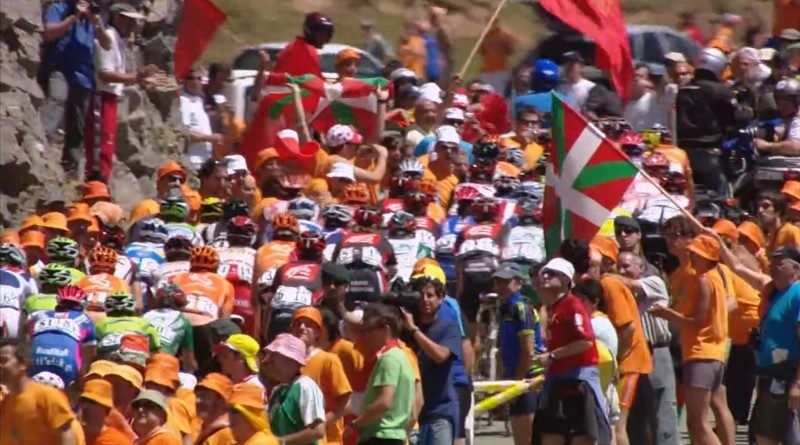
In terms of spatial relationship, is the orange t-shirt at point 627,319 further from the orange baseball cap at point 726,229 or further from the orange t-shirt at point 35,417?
the orange t-shirt at point 35,417

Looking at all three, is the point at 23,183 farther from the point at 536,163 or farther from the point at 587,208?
the point at 587,208

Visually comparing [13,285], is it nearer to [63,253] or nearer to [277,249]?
A: [63,253]

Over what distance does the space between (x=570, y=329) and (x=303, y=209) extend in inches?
196

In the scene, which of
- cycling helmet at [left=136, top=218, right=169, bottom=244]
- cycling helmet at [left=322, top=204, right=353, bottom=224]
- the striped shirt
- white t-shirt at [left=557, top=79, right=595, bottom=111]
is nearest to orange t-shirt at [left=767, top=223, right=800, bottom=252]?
the striped shirt

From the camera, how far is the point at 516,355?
59.7 ft

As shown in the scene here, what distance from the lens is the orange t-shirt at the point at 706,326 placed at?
17469 mm

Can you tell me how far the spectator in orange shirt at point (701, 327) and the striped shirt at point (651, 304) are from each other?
0.42 feet

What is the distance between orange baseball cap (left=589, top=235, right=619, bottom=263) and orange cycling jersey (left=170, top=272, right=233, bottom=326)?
264cm

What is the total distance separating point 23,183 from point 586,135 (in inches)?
281

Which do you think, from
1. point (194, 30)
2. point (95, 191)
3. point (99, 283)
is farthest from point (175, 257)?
point (194, 30)

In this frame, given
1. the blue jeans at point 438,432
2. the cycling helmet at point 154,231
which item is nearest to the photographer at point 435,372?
the blue jeans at point 438,432

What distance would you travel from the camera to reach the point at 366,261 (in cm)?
1822

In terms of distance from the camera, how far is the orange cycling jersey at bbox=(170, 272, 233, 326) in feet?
56.7

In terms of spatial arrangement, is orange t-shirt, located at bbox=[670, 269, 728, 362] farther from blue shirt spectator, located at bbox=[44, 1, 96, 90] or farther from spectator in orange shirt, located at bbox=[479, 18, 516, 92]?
spectator in orange shirt, located at bbox=[479, 18, 516, 92]
